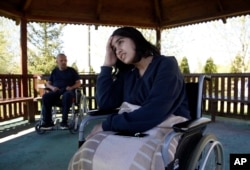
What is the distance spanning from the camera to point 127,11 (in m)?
6.02

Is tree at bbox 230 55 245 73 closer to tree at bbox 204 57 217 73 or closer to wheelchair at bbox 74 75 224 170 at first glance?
tree at bbox 204 57 217 73

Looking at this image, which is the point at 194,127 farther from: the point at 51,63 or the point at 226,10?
the point at 51,63

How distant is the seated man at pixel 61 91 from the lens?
4.15 meters

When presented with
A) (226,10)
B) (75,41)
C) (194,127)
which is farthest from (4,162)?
(75,41)

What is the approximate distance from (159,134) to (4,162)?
205 centimetres

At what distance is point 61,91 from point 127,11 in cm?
266

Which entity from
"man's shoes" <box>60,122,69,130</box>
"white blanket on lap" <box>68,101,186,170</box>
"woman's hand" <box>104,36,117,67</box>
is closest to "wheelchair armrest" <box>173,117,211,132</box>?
"white blanket on lap" <box>68,101,186,170</box>

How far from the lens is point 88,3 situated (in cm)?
584

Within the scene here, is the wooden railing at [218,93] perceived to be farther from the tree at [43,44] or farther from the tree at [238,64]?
the tree at [43,44]

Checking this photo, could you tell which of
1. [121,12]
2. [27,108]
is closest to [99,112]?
[27,108]

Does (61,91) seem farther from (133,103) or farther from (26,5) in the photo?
(133,103)

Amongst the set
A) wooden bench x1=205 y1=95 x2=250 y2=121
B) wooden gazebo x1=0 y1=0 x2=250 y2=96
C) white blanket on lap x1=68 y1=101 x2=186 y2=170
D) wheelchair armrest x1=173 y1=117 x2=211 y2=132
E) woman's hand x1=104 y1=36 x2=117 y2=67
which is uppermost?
wooden gazebo x1=0 y1=0 x2=250 y2=96

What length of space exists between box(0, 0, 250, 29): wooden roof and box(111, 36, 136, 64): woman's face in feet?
12.5

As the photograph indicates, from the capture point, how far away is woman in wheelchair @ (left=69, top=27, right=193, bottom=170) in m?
1.36
